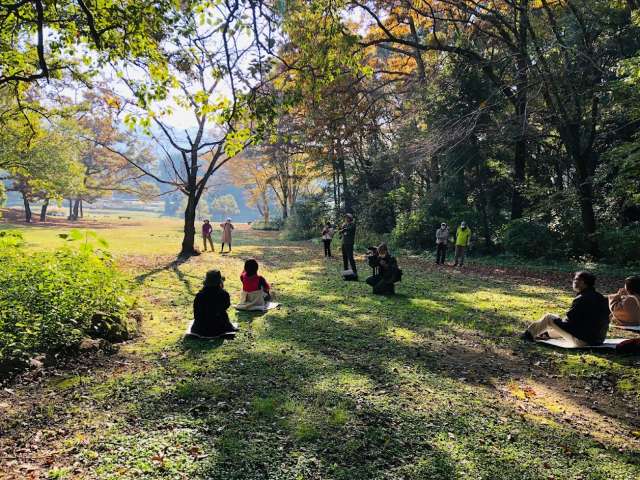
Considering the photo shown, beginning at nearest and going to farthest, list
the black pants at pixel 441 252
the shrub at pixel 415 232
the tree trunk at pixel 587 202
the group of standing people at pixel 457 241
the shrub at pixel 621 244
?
the shrub at pixel 621 244 → the group of standing people at pixel 457 241 → the tree trunk at pixel 587 202 → the black pants at pixel 441 252 → the shrub at pixel 415 232

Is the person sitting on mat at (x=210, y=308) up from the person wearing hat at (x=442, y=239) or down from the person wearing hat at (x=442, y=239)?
A: down

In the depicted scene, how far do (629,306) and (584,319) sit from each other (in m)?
2.02

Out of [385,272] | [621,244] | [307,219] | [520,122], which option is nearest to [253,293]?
[385,272]

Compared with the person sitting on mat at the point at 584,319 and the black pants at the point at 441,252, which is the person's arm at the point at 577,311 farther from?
the black pants at the point at 441,252

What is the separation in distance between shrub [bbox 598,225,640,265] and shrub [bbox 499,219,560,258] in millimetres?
1875

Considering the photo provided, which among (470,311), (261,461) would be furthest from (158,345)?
(470,311)

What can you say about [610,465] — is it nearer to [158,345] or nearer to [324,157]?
[158,345]

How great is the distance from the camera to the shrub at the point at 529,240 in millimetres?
18047

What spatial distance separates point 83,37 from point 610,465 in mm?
10494

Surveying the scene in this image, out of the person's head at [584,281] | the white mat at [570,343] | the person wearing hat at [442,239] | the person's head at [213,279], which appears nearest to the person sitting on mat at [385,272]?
the white mat at [570,343]

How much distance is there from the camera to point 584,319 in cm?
Answer: 671

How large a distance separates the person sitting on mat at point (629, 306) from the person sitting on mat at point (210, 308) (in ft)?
24.8

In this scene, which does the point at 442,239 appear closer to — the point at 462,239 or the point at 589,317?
the point at 462,239

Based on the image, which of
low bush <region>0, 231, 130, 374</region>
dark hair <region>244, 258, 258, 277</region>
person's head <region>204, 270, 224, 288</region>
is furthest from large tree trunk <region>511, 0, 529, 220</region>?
low bush <region>0, 231, 130, 374</region>
